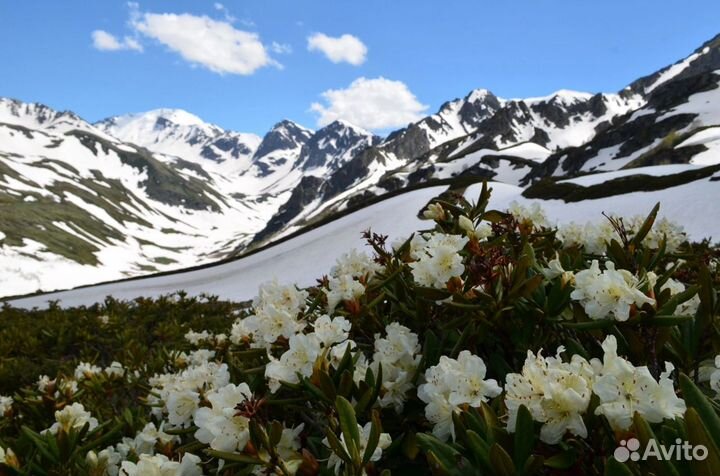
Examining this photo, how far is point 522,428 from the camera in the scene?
1357 millimetres

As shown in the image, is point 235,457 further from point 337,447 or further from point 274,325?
point 274,325

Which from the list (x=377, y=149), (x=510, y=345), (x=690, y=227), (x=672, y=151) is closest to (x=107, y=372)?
(x=510, y=345)

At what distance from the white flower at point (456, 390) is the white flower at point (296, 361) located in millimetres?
532

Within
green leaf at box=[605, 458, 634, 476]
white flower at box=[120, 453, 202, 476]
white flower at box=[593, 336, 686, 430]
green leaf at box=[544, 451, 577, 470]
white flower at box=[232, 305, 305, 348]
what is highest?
white flower at box=[232, 305, 305, 348]

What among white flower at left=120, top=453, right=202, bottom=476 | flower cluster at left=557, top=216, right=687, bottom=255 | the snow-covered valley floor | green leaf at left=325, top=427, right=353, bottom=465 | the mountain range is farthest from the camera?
the mountain range

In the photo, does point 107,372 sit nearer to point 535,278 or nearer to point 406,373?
point 406,373

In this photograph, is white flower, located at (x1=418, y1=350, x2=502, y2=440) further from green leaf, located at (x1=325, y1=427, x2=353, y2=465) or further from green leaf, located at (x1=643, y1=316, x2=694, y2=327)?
green leaf, located at (x1=643, y1=316, x2=694, y2=327)

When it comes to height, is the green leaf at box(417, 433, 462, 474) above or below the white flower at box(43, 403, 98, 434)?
above

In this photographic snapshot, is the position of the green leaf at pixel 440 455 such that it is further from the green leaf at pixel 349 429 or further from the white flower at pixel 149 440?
the white flower at pixel 149 440

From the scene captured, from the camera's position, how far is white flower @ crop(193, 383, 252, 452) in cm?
162

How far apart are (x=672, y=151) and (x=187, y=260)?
136257mm

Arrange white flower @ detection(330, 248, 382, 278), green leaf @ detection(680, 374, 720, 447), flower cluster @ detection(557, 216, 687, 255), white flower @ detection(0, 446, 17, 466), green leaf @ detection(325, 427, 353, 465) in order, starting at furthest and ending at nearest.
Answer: flower cluster @ detection(557, 216, 687, 255) < white flower @ detection(330, 248, 382, 278) < white flower @ detection(0, 446, 17, 466) < green leaf @ detection(325, 427, 353, 465) < green leaf @ detection(680, 374, 720, 447)

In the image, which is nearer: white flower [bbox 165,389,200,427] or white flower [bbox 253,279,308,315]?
white flower [bbox 165,389,200,427]

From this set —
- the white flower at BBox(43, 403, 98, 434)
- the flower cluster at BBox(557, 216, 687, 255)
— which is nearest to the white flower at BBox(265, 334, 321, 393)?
the white flower at BBox(43, 403, 98, 434)
